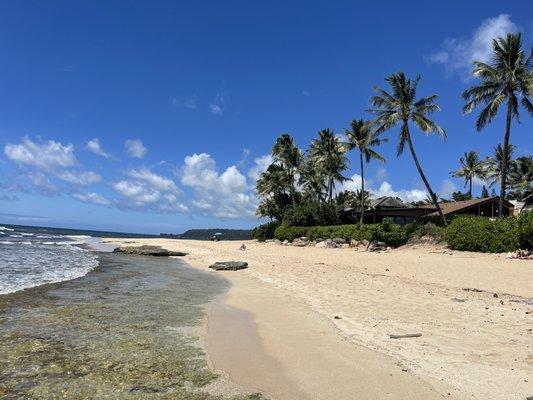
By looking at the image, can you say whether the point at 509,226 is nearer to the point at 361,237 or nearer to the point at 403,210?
the point at 361,237

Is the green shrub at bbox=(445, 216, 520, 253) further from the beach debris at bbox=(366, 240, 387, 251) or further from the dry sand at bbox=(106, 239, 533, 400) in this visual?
the dry sand at bbox=(106, 239, 533, 400)

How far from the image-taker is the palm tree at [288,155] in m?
57.3

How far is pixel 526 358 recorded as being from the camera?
5.88m

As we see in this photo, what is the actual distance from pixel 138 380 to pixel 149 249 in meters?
29.6

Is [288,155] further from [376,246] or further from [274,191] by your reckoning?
[376,246]

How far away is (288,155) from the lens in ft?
188

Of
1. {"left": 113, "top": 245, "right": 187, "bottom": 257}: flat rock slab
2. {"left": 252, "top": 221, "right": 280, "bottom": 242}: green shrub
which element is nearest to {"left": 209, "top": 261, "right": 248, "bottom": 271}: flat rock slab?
{"left": 113, "top": 245, "right": 187, "bottom": 257}: flat rock slab

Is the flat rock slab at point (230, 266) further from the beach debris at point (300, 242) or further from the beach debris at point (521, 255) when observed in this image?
the beach debris at point (300, 242)

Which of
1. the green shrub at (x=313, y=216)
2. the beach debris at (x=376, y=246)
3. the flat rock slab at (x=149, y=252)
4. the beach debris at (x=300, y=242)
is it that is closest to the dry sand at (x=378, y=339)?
the beach debris at (x=376, y=246)

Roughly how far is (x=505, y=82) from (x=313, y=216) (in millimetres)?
22055

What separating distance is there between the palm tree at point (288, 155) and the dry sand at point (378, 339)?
142ft

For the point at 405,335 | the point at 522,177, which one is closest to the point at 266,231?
the point at 522,177

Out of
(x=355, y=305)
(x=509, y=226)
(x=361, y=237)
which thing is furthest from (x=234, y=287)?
(x=361, y=237)

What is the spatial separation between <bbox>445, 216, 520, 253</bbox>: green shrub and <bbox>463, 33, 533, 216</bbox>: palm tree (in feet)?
20.7
